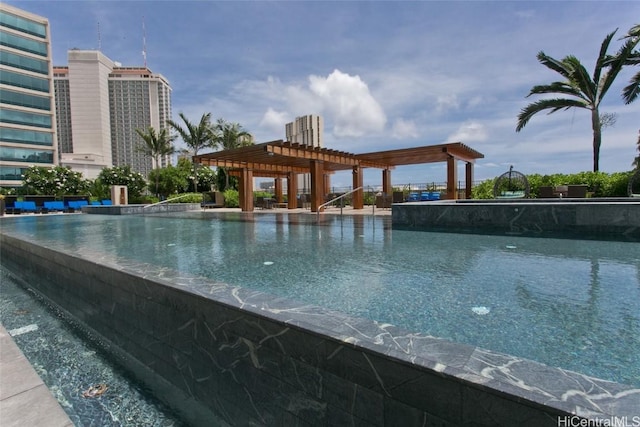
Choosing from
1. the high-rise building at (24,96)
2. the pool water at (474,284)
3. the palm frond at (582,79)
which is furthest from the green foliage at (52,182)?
the palm frond at (582,79)

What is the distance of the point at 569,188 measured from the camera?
13219 mm

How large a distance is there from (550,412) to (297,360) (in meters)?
1.33

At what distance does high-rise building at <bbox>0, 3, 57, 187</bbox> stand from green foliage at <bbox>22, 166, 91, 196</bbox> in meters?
23.3

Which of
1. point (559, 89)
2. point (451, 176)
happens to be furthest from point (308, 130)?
point (559, 89)

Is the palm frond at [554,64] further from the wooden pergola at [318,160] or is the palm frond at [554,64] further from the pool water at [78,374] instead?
the pool water at [78,374]

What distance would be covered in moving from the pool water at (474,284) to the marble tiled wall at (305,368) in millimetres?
764

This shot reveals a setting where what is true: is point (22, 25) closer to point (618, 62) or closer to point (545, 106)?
point (545, 106)

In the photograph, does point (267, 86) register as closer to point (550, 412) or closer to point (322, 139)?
point (550, 412)

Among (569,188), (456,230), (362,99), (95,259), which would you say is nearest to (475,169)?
(569,188)

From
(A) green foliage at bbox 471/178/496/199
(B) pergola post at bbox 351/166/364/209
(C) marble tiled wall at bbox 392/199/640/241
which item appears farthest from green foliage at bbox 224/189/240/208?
(C) marble tiled wall at bbox 392/199/640/241

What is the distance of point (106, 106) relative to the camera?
279 ft

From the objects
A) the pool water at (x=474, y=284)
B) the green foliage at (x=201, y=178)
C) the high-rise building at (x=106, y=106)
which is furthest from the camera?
the high-rise building at (x=106, y=106)

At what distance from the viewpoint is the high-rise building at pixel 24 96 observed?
157 feet

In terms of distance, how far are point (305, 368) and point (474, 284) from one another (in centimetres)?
244
